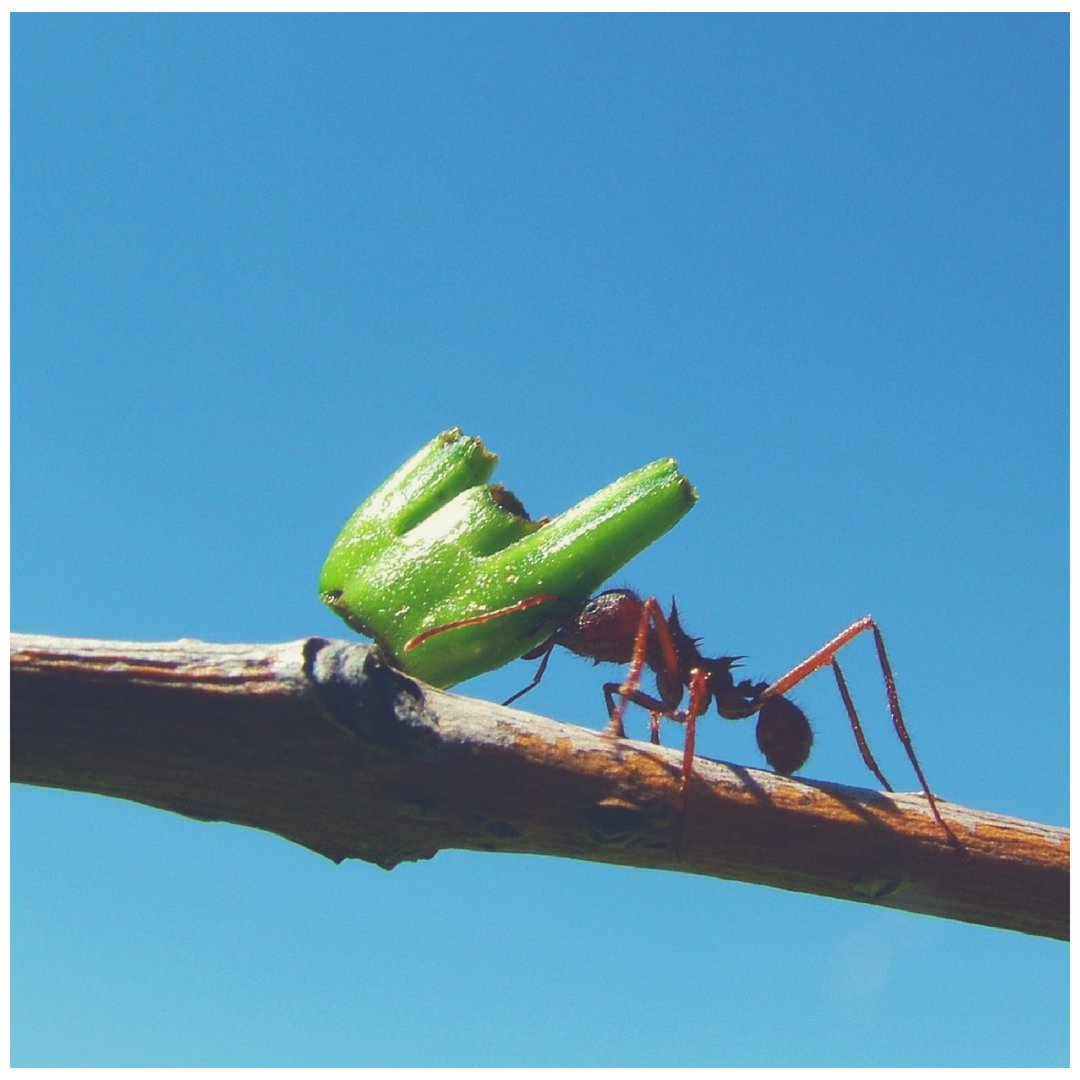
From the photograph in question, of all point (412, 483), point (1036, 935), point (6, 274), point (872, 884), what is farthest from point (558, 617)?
point (6, 274)

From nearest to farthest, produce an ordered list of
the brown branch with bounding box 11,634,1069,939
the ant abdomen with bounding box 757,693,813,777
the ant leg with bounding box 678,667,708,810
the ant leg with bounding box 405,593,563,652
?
the brown branch with bounding box 11,634,1069,939 < the ant leg with bounding box 678,667,708,810 < the ant leg with bounding box 405,593,563,652 < the ant abdomen with bounding box 757,693,813,777

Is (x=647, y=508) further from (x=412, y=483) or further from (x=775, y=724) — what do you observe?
(x=775, y=724)

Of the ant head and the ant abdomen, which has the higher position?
the ant head

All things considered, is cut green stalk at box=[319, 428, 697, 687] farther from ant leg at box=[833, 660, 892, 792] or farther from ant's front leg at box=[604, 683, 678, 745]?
ant leg at box=[833, 660, 892, 792]

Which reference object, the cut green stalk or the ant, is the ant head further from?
the cut green stalk

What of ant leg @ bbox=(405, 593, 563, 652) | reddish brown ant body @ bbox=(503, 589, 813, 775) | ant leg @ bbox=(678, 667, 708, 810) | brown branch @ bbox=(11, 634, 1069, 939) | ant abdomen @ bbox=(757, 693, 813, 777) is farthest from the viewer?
ant abdomen @ bbox=(757, 693, 813, 777)

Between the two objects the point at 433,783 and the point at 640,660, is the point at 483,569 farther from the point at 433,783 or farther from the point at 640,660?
the point at 433,783

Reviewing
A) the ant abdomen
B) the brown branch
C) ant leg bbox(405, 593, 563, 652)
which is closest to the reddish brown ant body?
the ant abdomen

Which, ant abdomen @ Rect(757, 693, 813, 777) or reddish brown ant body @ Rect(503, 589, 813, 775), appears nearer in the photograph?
reddish brown ant body @ Rect(503, 589, 813, 775)
